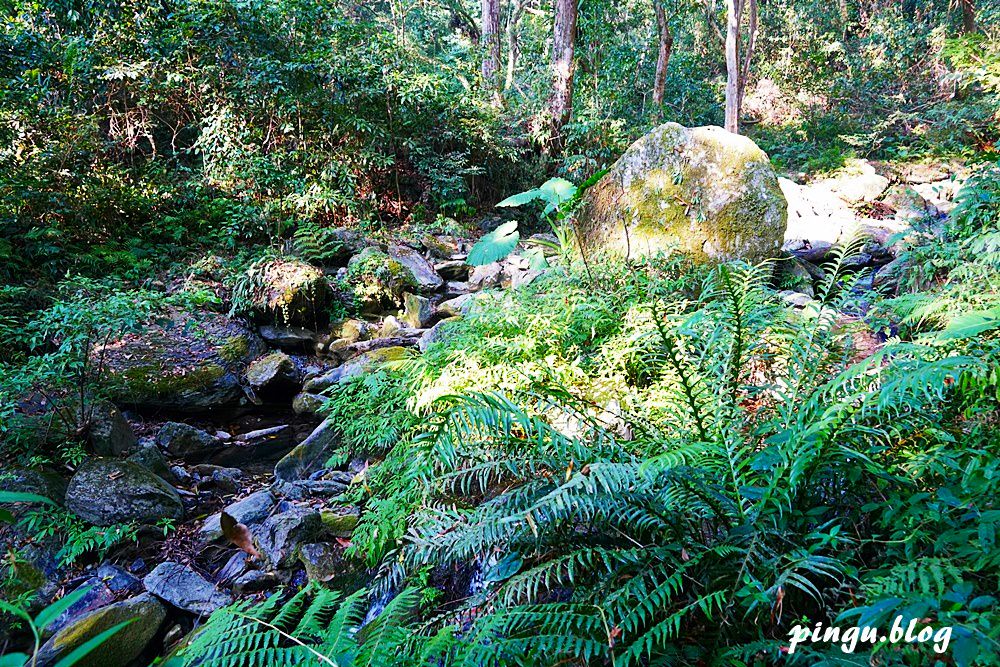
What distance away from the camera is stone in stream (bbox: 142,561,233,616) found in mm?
2873

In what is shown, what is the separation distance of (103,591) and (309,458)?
141 cm

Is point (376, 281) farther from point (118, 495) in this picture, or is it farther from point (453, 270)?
point (118, 495)

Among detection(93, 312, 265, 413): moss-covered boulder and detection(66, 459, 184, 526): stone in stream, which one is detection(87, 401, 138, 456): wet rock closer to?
detection(66, 459, 184, 526): stone in stream

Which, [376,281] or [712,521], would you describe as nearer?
[712,521]

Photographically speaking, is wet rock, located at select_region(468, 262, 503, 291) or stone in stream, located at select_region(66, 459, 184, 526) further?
wet rock, located at select_region(468, 262, 503, 291)

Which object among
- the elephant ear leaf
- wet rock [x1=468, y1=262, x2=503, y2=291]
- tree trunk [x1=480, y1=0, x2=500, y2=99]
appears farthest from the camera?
tree trunk [x1=480, y1=0, x2=500, y2=99]

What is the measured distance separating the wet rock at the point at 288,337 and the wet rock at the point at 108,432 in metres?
2.19

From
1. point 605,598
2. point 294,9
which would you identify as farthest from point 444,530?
point 294,9

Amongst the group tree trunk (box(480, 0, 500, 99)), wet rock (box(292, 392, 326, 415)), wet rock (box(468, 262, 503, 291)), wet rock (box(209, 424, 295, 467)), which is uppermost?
tree trunk (box(480, 0, 500, 99))

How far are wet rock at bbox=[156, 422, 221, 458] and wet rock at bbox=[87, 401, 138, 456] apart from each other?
326mm

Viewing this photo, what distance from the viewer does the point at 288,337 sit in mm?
6359

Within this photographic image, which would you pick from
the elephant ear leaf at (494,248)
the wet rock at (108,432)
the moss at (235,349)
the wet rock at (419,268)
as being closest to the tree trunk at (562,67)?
the wet rock at (419,268)

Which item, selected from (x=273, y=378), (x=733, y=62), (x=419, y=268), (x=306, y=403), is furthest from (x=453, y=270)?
(x=733, y=62)

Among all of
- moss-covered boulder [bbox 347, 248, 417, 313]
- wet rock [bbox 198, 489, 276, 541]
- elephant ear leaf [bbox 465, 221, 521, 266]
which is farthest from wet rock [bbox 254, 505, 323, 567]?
moss-covered boulder [bbox 347, 248, 417, 313]
